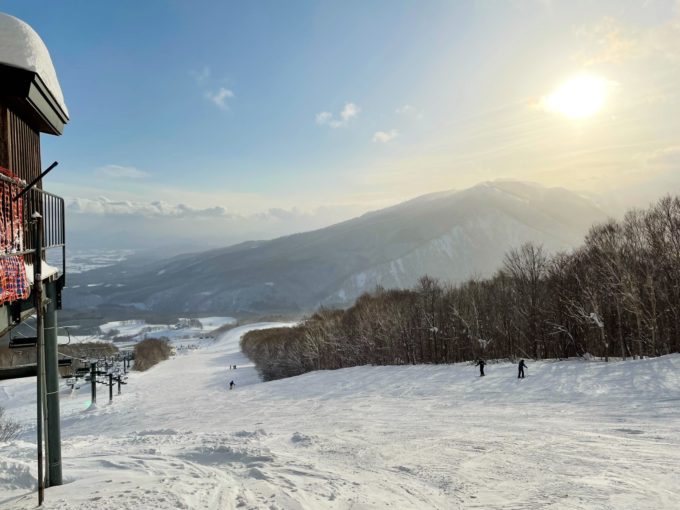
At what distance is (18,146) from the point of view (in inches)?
326

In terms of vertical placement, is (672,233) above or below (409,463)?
above

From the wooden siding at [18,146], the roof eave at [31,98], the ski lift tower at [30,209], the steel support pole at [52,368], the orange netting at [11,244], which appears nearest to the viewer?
the orange netting at [11,244]

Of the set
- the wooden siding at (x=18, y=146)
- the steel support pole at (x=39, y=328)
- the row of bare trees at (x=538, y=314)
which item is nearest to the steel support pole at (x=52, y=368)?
the steel support pole at (x=39, y=328)

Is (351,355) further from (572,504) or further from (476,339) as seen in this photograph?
(572,504)

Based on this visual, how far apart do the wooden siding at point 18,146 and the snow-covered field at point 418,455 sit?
224 inches

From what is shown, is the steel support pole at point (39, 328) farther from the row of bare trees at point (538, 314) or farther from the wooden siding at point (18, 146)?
the row of bare trees at point (538, 314)

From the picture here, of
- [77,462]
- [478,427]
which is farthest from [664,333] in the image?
[77,462]

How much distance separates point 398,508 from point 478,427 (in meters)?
10.1

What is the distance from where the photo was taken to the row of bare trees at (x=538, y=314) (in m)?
36.5

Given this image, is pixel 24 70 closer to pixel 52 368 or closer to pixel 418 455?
pixel 52 368

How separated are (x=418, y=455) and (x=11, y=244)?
10.6 meters

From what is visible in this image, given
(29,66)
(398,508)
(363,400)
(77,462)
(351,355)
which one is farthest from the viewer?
(351,355)

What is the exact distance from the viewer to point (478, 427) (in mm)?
16516

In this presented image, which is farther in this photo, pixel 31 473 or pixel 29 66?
pixel 31 473
